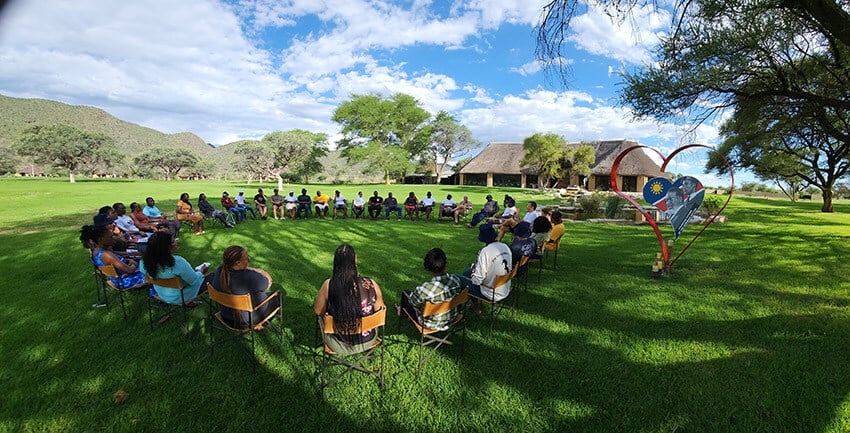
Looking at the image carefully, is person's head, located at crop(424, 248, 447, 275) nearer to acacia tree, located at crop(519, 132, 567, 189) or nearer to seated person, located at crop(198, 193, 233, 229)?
seated person, located at crop(198, 193, 233, 229)

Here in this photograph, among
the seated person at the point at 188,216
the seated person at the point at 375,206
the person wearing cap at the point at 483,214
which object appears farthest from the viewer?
the seated person at the point at 375,206

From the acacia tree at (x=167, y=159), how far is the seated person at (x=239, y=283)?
68.8 meters

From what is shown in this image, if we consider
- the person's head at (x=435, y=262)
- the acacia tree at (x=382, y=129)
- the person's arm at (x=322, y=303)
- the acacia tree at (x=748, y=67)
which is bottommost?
the person's arm at (x=322, y=303)

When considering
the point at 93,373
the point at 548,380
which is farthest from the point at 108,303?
the point at 548,380

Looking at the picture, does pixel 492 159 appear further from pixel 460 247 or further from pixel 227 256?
pixel 227 256

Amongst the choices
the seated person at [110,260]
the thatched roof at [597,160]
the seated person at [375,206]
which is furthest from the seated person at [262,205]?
the thatched roof at [597,160]

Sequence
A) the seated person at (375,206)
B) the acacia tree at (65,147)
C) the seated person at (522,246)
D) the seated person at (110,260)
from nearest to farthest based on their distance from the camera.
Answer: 1. the seated person at (110,260)
2. the seated person at (522,246)
3. the seated person at (375,206)
4. the acacia tree at (65,147)

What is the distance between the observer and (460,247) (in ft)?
26.6

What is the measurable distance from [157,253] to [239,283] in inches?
41.0

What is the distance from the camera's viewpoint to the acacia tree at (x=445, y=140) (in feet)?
175

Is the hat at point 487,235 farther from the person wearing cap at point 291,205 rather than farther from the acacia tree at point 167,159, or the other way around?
the acacia tree at point 167,159

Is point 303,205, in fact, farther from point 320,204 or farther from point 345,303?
point 345,303

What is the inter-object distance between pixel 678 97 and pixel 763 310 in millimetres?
4775

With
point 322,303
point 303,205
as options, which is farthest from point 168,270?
point 303,205
